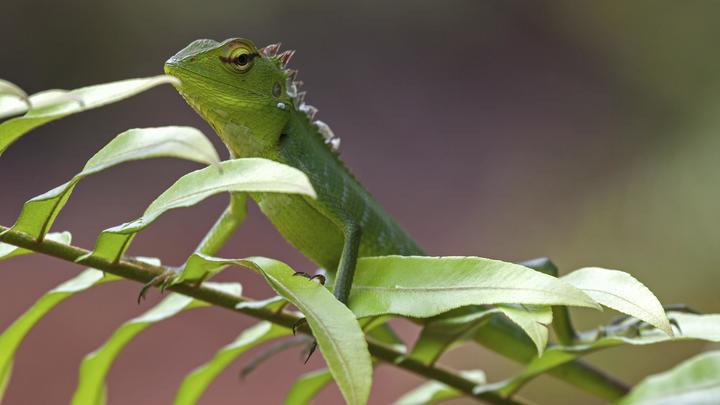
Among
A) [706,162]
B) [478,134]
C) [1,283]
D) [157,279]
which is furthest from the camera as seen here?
[478,134]

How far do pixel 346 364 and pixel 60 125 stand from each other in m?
5.51

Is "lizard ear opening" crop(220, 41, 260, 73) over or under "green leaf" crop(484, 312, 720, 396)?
over

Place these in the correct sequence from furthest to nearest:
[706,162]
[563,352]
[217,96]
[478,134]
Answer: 1. [478,134]
2. [706,162]
3. [217,96]
4. [563,352]

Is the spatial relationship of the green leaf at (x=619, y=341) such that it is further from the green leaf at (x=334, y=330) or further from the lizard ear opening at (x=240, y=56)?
the lizard ear opening at (x=240, y=56)

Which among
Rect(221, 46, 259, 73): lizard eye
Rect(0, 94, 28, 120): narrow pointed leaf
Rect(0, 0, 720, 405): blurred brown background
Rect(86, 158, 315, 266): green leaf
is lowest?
Rect(0, 0, 720, 405): blurred brown background

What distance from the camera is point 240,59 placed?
1073 millimetres

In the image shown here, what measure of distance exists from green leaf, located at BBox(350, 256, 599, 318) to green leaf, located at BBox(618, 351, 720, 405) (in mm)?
366

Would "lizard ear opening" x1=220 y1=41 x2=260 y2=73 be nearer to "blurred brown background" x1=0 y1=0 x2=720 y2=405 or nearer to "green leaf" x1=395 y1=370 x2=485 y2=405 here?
"green leaf" x1=395 y1=370 x2=485 y2=405

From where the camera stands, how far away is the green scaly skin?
1.06 metres

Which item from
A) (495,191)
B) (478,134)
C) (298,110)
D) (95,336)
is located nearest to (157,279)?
(298,110)

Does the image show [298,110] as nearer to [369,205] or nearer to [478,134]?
[369,205]

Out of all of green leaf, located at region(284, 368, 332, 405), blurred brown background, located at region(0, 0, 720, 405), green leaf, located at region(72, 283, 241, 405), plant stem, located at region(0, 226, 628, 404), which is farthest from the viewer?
blurred brown background, located at region(0, 0, 720, 405)

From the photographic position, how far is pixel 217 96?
1.07 metres

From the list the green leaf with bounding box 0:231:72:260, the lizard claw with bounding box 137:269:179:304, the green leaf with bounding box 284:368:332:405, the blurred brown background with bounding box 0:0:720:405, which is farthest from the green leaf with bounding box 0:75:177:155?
the blurred brown background with bounding box 0:0:720:405
